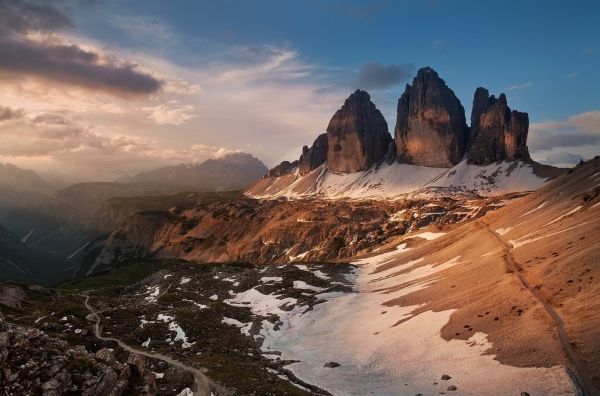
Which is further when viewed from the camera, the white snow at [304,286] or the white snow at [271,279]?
the white snow at [271,279]

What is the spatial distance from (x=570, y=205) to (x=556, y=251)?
101ft

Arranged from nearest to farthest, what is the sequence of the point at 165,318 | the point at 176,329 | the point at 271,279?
the point at 176,329 < the point at 165,318 < the point at 271,279

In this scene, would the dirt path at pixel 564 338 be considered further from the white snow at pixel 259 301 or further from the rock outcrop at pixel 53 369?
the white snow at pixel 259 301

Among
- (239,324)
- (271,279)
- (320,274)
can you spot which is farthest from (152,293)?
(320,274)

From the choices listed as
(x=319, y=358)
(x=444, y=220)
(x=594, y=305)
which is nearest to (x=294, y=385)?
(x=319, y=358)

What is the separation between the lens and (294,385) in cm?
4222

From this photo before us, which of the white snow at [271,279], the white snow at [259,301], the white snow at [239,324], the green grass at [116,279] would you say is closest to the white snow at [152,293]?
the white snow at [259,301]

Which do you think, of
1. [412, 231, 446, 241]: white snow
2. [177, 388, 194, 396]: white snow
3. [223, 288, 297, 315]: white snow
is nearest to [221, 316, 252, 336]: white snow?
[223, 288, 297, 315]: white snow

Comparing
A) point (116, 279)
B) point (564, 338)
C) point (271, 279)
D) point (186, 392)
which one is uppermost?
point (564, 338)

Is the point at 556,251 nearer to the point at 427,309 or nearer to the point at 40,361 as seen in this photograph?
the point at 427,309

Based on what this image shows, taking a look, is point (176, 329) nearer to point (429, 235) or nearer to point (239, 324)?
point (239, 324)

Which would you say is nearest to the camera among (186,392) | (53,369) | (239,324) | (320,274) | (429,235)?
(53,369)

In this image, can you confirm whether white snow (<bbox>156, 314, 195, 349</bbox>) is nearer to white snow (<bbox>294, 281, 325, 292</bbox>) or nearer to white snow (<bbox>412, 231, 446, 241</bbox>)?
white snow (<bbox>294, 281, 325, 292</bbox>)

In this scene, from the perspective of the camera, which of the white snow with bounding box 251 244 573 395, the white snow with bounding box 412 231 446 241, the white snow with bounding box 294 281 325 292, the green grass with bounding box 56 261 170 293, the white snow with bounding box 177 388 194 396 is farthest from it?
the green grass with bounding box 56 261 170 293
